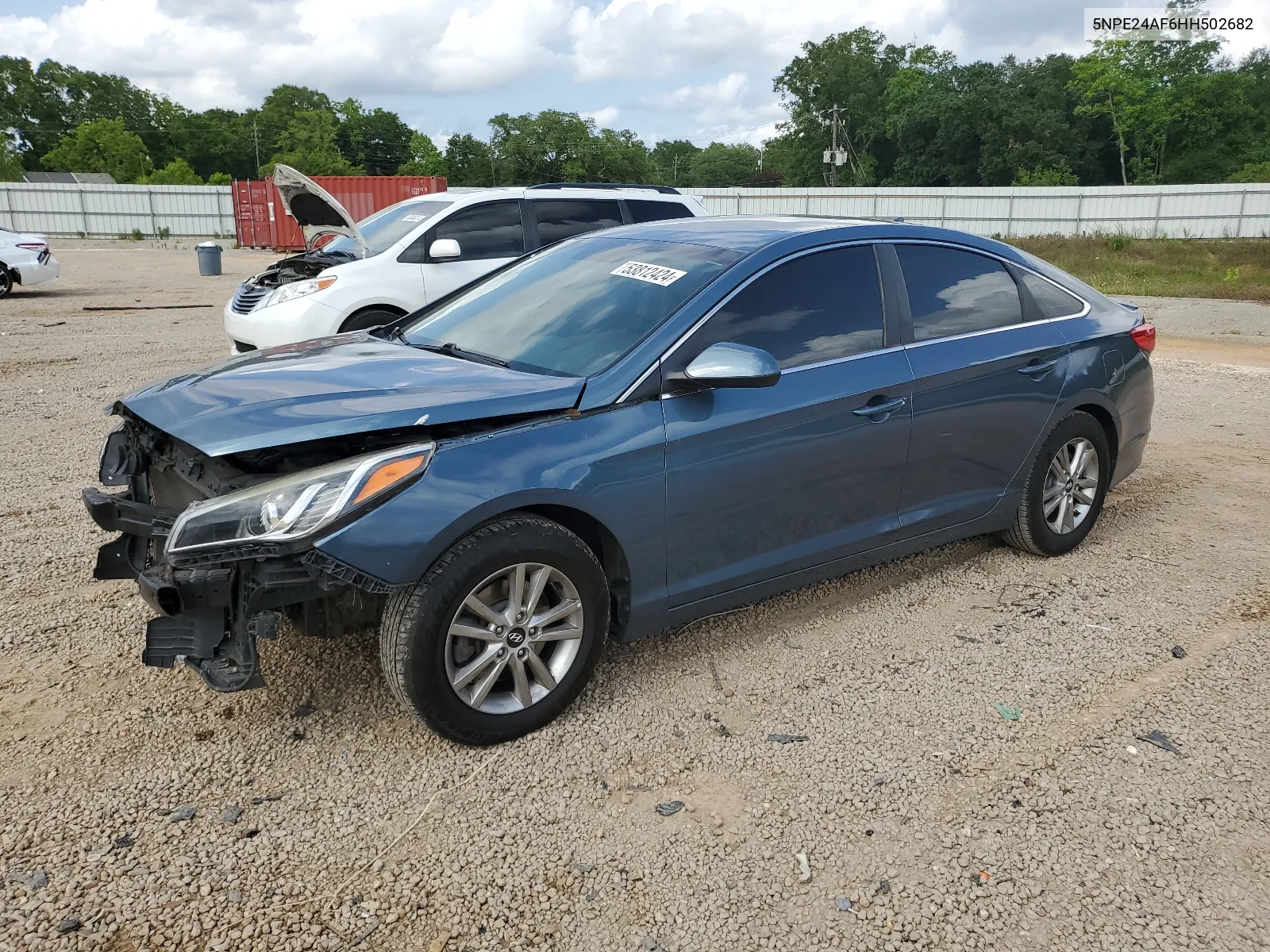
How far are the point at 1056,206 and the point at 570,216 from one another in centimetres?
3553

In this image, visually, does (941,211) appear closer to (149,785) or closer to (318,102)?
(149,785)

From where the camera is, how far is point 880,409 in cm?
408

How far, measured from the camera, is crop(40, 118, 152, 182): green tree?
80.8 metres

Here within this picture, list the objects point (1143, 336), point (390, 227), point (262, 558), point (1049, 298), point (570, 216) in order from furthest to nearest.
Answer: point (570, 216) < point (390, 227) < point (1143, 336) < point (1049, 298) < point (262, 558)

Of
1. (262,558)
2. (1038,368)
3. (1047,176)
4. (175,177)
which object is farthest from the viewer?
(175,177)

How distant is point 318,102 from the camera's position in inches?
4486

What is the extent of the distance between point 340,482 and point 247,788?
0.99 meters

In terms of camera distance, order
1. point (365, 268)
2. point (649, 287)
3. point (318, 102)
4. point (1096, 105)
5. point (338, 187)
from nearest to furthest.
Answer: point (649, 287), point (365, 268), point (338, 187), point (1096, 105), point (318, 102)

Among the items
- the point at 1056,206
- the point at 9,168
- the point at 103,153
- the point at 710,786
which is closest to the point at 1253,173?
the point at 1056,206

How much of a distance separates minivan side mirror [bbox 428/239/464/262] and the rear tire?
0.64 meters

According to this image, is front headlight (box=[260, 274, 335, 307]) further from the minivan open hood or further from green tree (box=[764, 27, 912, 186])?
green tree (box=[764, 27, 912, 186])

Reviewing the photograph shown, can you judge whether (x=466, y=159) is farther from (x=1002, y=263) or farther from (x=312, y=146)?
(x=1002, y=263)

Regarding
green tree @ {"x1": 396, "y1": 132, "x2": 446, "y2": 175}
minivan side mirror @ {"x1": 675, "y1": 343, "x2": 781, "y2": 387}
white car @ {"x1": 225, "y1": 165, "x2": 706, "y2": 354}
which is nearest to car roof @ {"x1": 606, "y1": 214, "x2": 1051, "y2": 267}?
minivan side mirror @ {"x1": 675, "y1": 343, "x2": 781, "y2": 387}

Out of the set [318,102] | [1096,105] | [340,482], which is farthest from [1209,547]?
[318,102]
